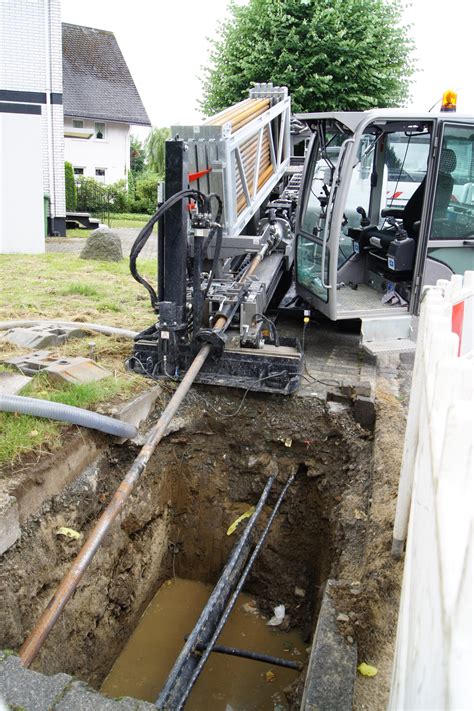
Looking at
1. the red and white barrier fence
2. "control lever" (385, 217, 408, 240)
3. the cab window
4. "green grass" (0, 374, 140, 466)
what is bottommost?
"green grass" (0, 374, 140, 466)

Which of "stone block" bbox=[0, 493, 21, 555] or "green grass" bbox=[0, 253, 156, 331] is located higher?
"green grass" bbox=[0, 253, 156, 331]

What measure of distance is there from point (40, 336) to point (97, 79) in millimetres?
29586

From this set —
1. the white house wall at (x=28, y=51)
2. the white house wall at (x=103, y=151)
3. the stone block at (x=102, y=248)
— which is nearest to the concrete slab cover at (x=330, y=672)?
the stone block at (x=102, y=248)

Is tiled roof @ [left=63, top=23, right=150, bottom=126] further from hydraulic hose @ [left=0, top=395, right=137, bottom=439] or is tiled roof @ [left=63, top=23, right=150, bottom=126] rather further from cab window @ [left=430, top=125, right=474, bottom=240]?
hydraulic hose @ [left=0, top=395, right=137, bottom=439]

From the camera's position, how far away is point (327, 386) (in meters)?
5.63

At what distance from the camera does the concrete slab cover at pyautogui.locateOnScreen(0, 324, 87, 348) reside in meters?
5.73

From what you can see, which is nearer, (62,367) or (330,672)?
(330,672)

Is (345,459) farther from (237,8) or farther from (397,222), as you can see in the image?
(237,8)

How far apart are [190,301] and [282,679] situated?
121 inches

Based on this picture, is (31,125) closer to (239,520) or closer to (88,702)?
(239,520)

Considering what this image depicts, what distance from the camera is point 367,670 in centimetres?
260

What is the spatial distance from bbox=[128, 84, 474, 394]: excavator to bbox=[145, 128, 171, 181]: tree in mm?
35972

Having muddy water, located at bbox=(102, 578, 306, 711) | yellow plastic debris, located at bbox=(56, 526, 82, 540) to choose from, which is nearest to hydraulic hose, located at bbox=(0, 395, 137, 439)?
yellow plastic debris, located at bbox=(56, 526, 82, 540)

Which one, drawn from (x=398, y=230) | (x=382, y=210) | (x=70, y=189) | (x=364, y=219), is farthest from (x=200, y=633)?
(x=70, y=189)
